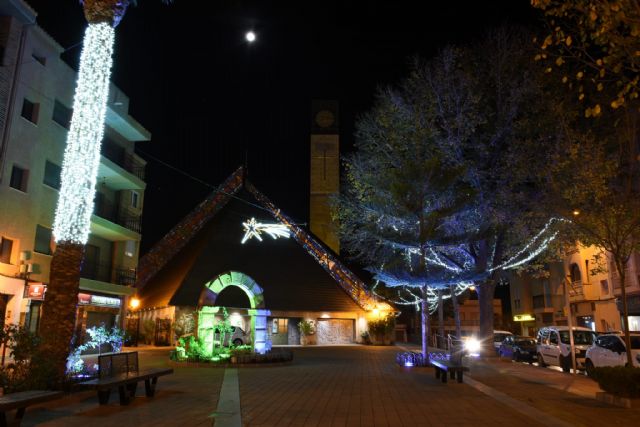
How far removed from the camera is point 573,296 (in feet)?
123

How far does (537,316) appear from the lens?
51.0 meters

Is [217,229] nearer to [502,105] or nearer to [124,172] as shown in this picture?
[124,172]

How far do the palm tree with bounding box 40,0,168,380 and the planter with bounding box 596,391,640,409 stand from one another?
1085 cm

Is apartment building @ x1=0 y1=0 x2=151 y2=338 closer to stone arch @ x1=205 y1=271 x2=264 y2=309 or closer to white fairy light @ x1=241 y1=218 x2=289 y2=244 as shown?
stone arch @ x1=205 y1=271 x2=264 y2=309

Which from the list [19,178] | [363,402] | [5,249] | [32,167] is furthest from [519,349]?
[19,178]

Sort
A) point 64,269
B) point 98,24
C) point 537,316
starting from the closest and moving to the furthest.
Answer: point 64,269 < point 98,24 < point 537,316

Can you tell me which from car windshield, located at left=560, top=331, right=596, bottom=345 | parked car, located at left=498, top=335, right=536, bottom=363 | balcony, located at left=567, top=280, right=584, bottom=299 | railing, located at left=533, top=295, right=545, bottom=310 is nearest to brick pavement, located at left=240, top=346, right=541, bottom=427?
car windshield, located at left=560, top=331, right=596, bottom=345

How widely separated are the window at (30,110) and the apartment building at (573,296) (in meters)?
22.6

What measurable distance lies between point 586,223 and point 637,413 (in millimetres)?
6017

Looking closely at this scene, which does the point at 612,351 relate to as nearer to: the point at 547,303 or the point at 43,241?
the point at 43,241

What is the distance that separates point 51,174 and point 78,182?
13.0m

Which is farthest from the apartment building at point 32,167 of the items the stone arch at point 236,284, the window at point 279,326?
the window at point 279,326

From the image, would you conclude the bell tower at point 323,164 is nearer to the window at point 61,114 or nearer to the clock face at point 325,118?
the clock face at point 325,118

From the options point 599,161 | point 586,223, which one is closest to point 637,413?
point 586,223
